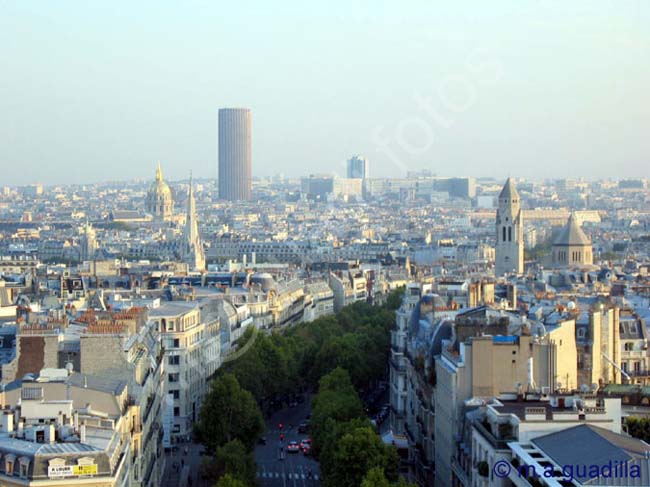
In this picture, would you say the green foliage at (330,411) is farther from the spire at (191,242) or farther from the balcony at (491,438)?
the spire at (191,242)

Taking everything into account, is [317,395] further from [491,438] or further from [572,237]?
[572,237]


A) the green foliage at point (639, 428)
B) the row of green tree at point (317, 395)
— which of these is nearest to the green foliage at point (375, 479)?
the row of green tree at point (317, 395)

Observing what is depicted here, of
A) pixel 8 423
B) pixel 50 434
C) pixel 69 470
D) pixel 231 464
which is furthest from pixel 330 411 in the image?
pixel 69 470

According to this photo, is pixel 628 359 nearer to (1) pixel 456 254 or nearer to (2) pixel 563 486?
(2) pixel 563 486

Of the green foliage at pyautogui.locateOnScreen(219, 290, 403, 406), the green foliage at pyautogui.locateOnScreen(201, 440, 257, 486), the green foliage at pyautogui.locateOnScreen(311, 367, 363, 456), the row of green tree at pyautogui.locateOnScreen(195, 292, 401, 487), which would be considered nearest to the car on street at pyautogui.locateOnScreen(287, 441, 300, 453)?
the row of green tree at pyautogui.locateOnScreen(195, 292, 401, 487)

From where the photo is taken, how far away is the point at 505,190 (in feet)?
351

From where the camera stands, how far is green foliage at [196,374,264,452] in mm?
47156

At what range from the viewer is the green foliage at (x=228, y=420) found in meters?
47.2

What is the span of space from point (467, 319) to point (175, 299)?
29210mm

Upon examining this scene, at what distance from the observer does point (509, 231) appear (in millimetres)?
107250

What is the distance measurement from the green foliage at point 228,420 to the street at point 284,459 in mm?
1131

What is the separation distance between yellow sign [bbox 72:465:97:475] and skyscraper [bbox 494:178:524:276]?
257 feet

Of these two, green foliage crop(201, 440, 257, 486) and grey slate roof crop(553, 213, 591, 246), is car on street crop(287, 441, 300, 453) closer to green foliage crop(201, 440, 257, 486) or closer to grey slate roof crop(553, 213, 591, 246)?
green foliage crop(201, 440, 257, 486)

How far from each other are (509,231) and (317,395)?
189 feet
